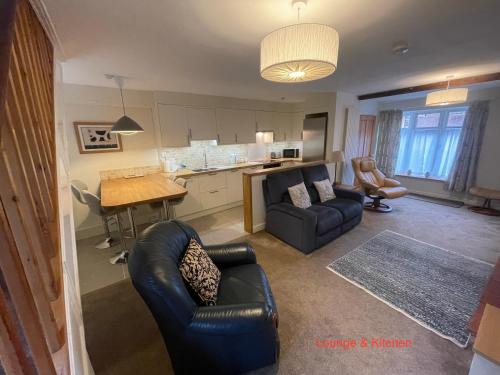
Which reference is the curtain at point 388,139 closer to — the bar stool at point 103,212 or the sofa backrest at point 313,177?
the sofa backrest at point 313,177

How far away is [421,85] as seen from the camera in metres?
3.89

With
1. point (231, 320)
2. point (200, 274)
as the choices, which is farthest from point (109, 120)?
point (231, 320)

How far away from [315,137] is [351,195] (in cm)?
197

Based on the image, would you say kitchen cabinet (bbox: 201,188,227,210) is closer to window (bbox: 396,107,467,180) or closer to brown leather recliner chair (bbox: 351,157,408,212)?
brown leather recliner chair (bbox: 351,157,408,212)

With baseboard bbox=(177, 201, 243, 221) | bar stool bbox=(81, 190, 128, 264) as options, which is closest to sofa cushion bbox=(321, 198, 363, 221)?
baseboard bbox=(177, 201, 243, 221)

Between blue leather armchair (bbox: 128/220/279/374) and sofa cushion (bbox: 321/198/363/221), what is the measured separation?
6.84 ft

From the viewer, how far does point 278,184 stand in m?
3.08

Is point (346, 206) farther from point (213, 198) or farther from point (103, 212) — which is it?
point (103, 212)

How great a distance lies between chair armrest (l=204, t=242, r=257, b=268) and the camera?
176cm

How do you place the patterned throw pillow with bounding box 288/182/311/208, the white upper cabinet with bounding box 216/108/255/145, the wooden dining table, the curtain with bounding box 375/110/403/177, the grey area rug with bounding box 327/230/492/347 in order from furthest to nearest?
the curtain with bounding box 375/110/403/177 → the white upper cabinet with bounding box 216/108/255/145 → the patterned throw pillow with bounding box 288/182/311/208 → the wooden dining table → the grey area rug with bounding box 327/230/492/347

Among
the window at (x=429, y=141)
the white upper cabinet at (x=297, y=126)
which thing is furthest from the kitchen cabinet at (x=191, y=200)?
the window at (x=429, y=141)

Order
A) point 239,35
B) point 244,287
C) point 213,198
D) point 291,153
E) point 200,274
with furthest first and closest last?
point 291,153 → point 213,198 → point 239,35 → point 244,287 → point 200,274

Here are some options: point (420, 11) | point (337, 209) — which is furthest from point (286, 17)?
point (337, 209)

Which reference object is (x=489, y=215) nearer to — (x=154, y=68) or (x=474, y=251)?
(x=474, y=251)
